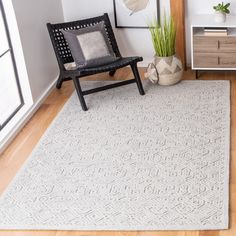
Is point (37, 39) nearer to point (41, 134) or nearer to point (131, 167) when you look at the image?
point (41, 134)

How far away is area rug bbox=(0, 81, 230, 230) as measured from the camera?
9.91 ft

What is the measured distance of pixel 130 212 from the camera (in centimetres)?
304

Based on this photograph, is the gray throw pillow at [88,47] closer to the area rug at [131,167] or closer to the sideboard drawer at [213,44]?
the area rug at [131,167]

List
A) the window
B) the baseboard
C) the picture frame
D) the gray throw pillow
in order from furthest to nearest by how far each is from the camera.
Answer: the picture frame, the gray throw pillow, the window, the baseboard

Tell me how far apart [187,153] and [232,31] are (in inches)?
64.0

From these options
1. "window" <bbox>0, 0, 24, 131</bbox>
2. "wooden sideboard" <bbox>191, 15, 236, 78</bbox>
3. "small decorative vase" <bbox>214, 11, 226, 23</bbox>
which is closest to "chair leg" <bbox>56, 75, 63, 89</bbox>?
"window" <bbox>0, 0, 24, 131</bbox>

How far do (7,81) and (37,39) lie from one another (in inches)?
20.5

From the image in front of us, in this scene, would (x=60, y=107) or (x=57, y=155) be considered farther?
(x=60, y=107)

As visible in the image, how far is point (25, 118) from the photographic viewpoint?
4352mm

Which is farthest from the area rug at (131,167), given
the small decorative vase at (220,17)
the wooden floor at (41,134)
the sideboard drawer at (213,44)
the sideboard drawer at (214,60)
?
the small decorative vase at (220,17)

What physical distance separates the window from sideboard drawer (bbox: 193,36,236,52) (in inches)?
66.2

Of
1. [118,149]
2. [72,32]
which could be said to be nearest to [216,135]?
[118,149]

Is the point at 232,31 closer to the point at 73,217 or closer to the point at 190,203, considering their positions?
the point at 190,203

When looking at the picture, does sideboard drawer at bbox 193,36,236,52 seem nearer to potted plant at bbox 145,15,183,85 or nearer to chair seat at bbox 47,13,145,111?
potted plant at bbox 145,15,183,85
